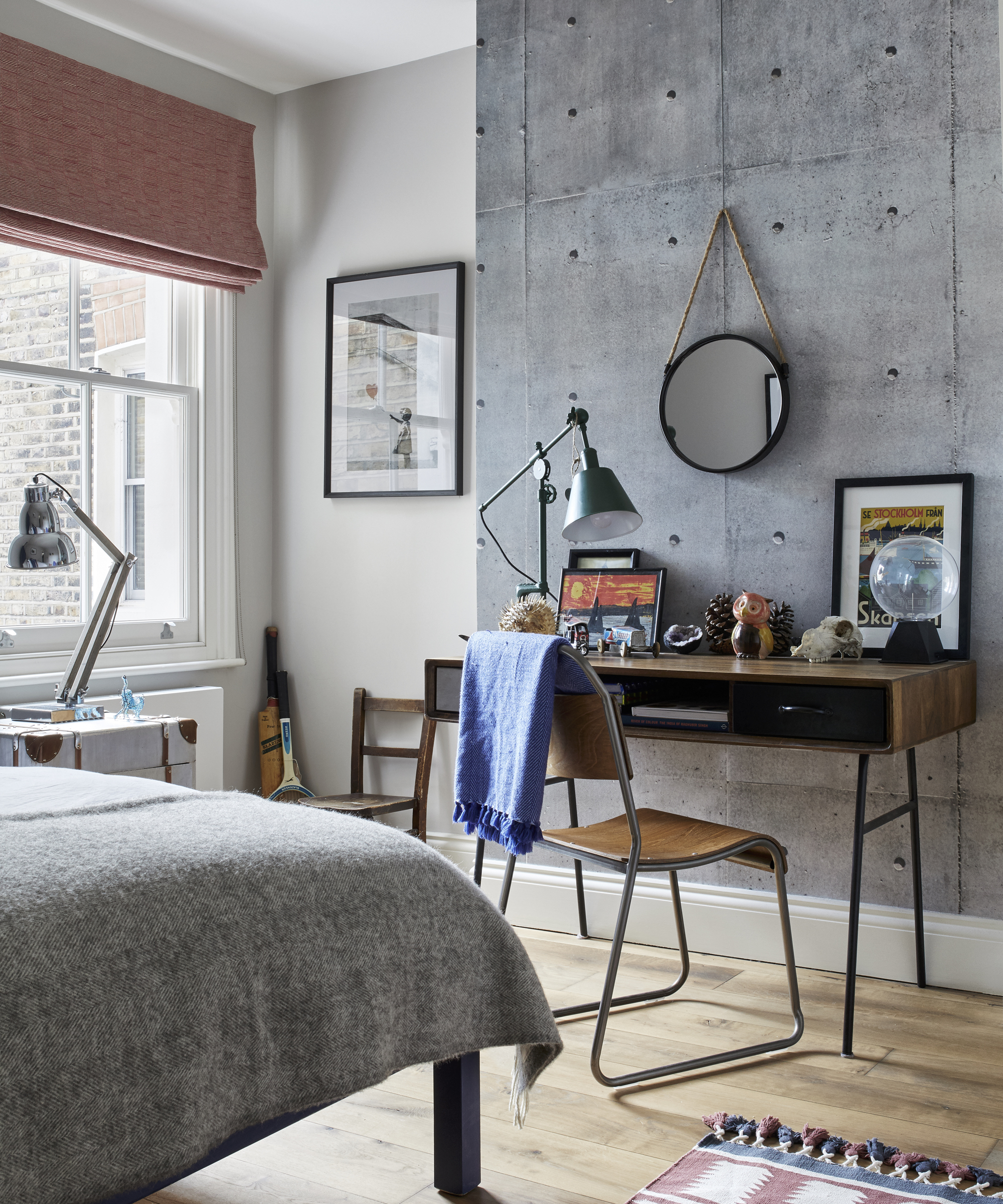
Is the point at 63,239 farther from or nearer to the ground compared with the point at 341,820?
farther from the ground

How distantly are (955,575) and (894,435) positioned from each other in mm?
380

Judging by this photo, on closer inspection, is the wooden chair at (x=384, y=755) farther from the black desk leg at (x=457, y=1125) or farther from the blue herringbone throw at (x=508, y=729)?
the black desk leg at (x=457, y=1125)

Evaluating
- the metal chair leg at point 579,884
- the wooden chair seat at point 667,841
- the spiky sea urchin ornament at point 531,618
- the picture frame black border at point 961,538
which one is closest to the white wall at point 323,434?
the metal chair leg at point 579,884

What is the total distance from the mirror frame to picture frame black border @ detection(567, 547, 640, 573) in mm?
278

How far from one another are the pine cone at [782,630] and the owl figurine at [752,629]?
67 mm

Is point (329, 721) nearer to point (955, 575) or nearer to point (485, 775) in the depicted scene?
point (485, 775)

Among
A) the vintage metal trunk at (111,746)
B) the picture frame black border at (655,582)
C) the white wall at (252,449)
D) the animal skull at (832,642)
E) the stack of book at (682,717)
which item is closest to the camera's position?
the stack of book at (682,717)

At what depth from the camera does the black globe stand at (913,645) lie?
2.55 meters

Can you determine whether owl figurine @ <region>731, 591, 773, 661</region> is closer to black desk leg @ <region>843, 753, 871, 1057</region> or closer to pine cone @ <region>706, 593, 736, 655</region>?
pine cone @ <region>706, 593, 736, 655</region>

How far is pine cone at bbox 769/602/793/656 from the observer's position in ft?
9.42

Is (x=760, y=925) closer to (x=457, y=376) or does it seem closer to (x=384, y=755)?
(x=384, y=755)

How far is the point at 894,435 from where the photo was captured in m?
2.81

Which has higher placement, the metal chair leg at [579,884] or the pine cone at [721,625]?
the pine cone at [721,625]

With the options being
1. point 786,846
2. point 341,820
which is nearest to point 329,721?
point 786,846
